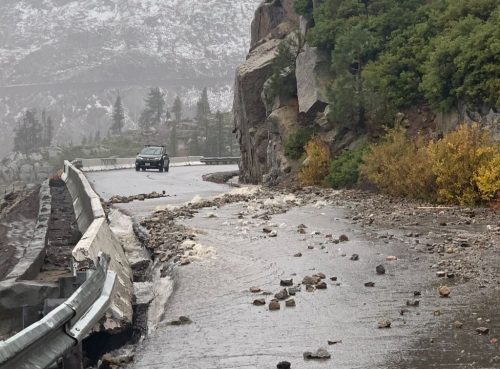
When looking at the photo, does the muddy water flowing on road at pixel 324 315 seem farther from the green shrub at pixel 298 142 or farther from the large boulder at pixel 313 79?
the large boulder at pixel 313 79

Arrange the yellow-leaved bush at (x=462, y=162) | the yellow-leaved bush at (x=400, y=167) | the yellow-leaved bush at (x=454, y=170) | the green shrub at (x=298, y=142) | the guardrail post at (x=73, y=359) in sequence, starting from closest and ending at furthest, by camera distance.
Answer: the guardrail post at (x=73, y=359)
the yellow-leaved bush at (x=454, y=170)
the yellow-leaved bush at (x=462, y=162)
the yellow-leaved bush at (x=400, y=167)
the green shrub at (x=298, y=142)

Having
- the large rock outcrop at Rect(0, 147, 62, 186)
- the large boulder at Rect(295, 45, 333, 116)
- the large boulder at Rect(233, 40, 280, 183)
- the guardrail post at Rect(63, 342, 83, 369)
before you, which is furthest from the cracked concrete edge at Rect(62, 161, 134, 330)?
the large rock outcrop at Rect(0, 147, 62, 186)

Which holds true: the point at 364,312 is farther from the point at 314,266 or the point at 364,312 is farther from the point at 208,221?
the point at 208,221

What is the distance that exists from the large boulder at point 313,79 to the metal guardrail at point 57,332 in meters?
24.0

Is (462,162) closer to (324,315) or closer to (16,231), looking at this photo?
(324,315)

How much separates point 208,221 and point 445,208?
6009 millimetres

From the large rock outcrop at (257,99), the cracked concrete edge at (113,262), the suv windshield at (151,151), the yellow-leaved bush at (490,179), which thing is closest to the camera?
the cracked concrete edge at (113,262)

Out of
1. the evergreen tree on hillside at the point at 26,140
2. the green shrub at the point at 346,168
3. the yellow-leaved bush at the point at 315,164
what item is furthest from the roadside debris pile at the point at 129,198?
the evergreen tree on hillside at the point at 26,140

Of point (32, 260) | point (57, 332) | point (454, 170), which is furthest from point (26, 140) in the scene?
point (57, 332)

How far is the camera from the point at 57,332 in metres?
5.18

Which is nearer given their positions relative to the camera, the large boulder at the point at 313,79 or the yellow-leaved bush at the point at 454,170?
the yellow-leaved bush at the point at 454,170

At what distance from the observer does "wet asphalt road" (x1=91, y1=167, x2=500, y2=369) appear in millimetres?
6617

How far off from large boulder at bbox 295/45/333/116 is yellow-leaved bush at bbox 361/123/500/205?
34.2ft

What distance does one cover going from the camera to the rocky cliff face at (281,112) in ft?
79.5
